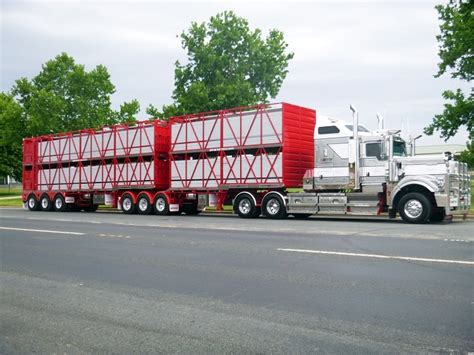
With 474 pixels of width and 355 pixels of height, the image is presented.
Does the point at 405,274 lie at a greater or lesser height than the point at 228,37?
lesser

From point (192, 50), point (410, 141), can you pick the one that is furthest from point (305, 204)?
point (192, 50)

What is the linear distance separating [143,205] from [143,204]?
47 millimetres

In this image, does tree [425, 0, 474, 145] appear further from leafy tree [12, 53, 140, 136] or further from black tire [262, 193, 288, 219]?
leafy tree [12, 53, 140, 136]

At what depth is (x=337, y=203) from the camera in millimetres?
18250

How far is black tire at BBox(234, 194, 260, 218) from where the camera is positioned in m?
20.1

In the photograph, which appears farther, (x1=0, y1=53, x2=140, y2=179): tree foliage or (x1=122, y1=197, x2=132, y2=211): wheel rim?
(x1=0, y1=53, x2=140, y2=179): tree foliage

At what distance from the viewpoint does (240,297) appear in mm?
5992

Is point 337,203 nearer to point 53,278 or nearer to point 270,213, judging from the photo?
point 270,213

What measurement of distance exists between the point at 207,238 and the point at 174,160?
1157 centimetres

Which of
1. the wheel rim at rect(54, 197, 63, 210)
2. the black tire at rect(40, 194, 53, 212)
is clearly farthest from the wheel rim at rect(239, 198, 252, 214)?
the black tire at rect(40, 194, 53, 212)

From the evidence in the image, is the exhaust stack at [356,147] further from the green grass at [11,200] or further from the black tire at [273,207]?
the green grass at [11,200]

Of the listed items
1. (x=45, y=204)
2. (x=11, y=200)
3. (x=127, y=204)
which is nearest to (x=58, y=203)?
(x=45, y=204)

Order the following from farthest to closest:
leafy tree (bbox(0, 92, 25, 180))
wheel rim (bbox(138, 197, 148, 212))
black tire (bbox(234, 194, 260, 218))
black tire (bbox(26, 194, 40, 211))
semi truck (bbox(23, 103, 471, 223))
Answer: leafy tree (bbox(0, 92, 25, 180)), black tire (bbox(26, 194, 40, 211)), wheel rim (bbox(138, 197, 148, 212)), black tire (bbox(234, 194, 260, 218)), semi truck (bbox(23, 103, 471, 223))

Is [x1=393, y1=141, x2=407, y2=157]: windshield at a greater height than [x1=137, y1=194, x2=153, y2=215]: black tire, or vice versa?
[x1=393, y1=141, x2=407, y2=157]: windshield
